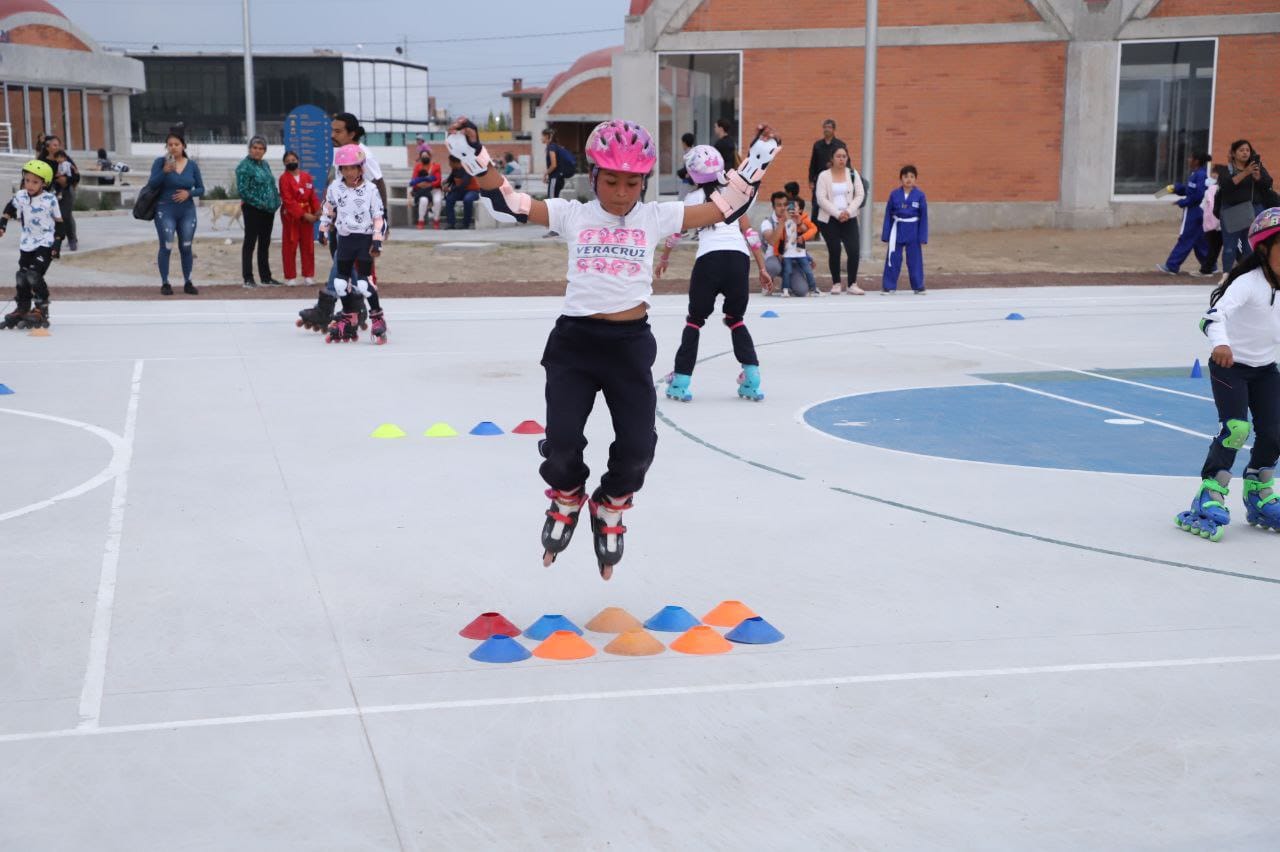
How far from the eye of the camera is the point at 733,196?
642cm

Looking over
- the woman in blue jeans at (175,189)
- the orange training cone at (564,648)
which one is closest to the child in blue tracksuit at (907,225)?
the woman in blue jeans at (175,189)

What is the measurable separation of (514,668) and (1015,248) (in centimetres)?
2522

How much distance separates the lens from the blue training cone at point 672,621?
19.7ft

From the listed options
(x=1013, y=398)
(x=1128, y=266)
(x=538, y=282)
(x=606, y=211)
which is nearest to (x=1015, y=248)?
(x=1128, y=266)

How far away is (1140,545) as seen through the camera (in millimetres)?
7445

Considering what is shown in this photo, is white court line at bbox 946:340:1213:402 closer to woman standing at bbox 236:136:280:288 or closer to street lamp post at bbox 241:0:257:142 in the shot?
woman standing at bbox 236:136:280:288

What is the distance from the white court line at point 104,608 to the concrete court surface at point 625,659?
A: 0.02 metres

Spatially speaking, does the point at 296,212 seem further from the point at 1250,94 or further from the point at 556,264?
the point at 1250,94

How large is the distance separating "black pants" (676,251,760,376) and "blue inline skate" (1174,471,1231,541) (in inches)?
181

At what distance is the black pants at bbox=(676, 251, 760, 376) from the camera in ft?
38.0

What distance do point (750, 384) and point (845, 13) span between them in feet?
68.7

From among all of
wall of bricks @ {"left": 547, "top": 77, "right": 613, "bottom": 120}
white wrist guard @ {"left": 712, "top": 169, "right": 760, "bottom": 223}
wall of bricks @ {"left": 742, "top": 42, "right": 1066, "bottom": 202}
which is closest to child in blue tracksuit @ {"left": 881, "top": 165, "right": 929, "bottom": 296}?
wall of bricks @ {"left": 742, "top": 42, "right": 1066, "bottom": 202}

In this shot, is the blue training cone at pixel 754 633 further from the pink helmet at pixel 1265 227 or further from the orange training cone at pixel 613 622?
the pink helmet at pixel 1265 227

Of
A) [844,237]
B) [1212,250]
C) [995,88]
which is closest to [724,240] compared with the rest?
[844,237]
